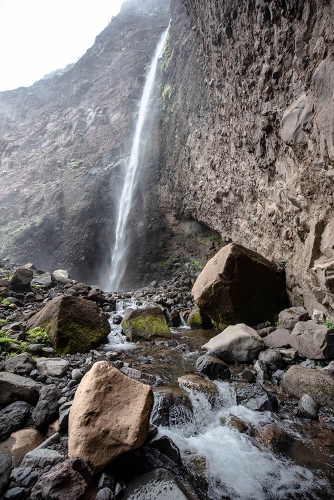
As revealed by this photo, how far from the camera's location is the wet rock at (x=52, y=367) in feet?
12.7

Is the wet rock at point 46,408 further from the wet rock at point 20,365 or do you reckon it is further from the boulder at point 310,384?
the boulder at point 310,384

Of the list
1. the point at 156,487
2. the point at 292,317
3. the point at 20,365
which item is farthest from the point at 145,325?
the point at 156,487

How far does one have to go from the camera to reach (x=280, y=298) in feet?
24.6

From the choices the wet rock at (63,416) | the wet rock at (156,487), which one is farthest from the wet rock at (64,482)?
the wet rock at (63,416)

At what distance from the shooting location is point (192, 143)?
48.8 ft

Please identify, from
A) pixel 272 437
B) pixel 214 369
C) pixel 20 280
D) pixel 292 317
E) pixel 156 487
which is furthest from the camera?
pixel 20 280

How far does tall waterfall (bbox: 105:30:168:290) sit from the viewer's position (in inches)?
688

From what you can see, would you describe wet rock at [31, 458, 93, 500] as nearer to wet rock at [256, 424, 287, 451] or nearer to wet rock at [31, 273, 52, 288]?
wet rock at [256, 424, 287, 451]

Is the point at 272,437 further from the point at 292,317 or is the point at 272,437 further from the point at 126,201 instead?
the point at 126,201

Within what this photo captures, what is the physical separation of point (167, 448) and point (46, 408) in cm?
133

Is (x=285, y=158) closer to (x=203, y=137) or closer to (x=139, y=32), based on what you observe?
(x=203, y=137)

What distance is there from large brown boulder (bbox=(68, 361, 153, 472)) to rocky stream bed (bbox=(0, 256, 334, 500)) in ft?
0.05

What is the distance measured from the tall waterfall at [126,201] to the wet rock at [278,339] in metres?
12.1

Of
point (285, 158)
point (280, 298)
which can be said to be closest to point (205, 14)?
point (285, 158)
